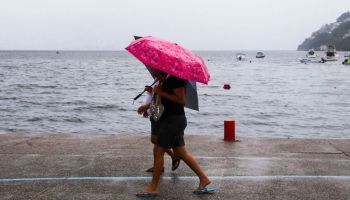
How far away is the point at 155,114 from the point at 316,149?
3.96 meters

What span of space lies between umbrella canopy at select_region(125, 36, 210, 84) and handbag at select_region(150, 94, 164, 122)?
18.2 inches

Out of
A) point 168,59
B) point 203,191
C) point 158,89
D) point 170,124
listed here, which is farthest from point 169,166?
point 168,59

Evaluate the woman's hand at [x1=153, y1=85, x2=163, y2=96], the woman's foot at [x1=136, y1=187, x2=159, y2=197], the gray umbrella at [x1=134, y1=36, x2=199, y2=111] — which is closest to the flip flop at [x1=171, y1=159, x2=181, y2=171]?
the gray umbrella at [x1=134, y1=36, x2=199, y2=111]

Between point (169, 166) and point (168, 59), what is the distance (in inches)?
91.0

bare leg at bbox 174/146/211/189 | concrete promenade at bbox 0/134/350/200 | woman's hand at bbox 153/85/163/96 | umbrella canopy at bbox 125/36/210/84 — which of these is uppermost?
umbrella canopy at bbox 125/36/210/84

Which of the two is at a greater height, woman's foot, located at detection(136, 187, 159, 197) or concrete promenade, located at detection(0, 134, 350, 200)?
woman's foot, located at detection(136, 187, 159, 197)

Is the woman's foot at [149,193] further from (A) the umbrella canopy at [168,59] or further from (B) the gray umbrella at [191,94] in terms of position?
(A) the umbrella canopy at [168,59]

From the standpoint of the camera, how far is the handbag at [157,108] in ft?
16.0

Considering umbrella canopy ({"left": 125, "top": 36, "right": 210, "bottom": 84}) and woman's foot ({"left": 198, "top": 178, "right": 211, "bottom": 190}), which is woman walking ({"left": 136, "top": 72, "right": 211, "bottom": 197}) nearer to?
woman's foot ({"left": 198, "top": 178, "right": 211, "bottom": 190})

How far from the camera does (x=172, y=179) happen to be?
227 inches

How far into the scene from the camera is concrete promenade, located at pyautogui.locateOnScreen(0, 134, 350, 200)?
17.1ft

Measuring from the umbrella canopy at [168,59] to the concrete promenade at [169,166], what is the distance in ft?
4.63

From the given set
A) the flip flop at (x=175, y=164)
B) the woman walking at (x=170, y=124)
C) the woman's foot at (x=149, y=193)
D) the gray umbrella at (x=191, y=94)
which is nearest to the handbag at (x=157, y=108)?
the woman walking at (x=170, y=124)

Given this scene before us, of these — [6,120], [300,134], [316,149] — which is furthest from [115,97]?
[316,149]
